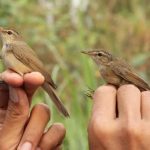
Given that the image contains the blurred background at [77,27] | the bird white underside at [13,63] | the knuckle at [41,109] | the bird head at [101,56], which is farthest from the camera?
the blurred background at [77,27]

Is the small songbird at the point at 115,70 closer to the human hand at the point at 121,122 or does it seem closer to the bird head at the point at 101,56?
the bird head at the point at 101,56


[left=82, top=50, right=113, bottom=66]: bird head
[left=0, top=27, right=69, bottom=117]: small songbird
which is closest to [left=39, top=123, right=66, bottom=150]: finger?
[left=0, top=27, right=69, bottom=117]: small songbird

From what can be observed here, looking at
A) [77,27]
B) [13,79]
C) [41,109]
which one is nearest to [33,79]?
[13,79]

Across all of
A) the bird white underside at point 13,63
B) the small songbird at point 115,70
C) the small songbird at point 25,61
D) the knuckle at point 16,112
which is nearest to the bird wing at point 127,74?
the small songbird at point 115,70

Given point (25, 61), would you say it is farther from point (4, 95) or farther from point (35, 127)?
point (35, 127)

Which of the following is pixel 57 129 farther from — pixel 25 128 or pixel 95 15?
pixel 95 15

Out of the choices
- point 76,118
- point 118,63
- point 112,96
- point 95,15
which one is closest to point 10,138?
point 112,96

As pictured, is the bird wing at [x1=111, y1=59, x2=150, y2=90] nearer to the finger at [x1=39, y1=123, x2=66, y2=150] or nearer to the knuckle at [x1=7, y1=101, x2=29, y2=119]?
the finger at [x1=39, y1=123, x2=66, y2=150]
